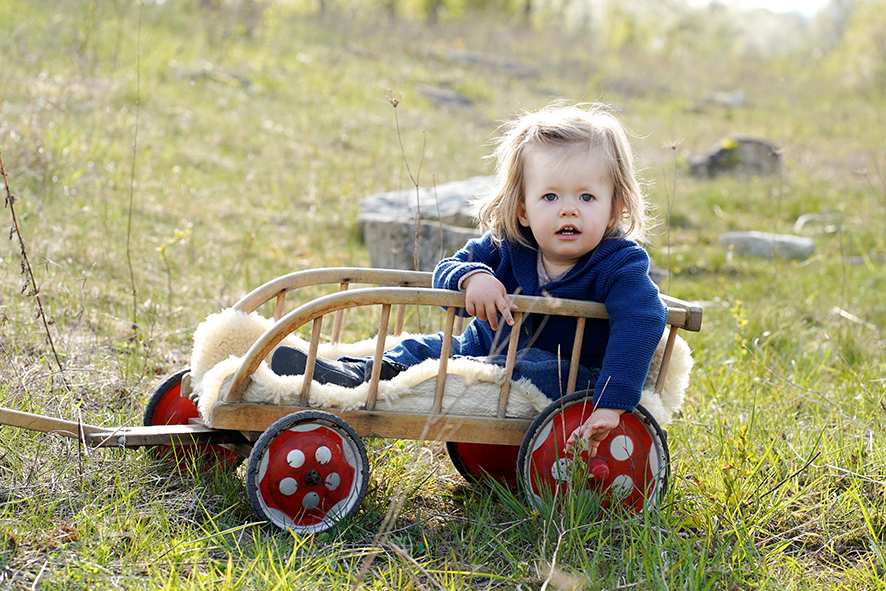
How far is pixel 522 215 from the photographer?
269 cm

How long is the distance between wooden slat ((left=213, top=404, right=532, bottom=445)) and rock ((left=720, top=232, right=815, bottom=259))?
513 centimetres

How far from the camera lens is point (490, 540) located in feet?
7.51

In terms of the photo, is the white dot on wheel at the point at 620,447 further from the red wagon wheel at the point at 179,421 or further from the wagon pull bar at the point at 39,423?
the wagon pull bar at the point at 39,423

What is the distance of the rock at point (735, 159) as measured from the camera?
10.8 meters

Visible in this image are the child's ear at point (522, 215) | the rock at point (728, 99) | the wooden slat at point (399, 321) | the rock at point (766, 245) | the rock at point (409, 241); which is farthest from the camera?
the rock at point (728, 99)

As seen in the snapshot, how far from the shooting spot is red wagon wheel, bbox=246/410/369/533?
2186 mm

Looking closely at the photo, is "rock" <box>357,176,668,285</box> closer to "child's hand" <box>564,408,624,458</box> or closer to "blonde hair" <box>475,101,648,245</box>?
"blonde hair" <box>475,101,648,245</box>

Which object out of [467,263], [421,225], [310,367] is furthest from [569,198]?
[421,225]

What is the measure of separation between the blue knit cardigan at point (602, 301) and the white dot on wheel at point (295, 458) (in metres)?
0.63

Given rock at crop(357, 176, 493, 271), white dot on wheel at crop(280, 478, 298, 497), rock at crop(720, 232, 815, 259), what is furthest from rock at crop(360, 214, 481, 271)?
rock at crop(720, 232, 815, 259)

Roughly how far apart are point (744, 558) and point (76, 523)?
6.29ft

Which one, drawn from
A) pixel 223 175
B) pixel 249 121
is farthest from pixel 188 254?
pixel 249 121

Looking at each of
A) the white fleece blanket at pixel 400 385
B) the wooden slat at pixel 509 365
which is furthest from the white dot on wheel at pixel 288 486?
the wooden slat at pixel 509 365

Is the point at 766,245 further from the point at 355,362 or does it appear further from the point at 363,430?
the point at 363,430
